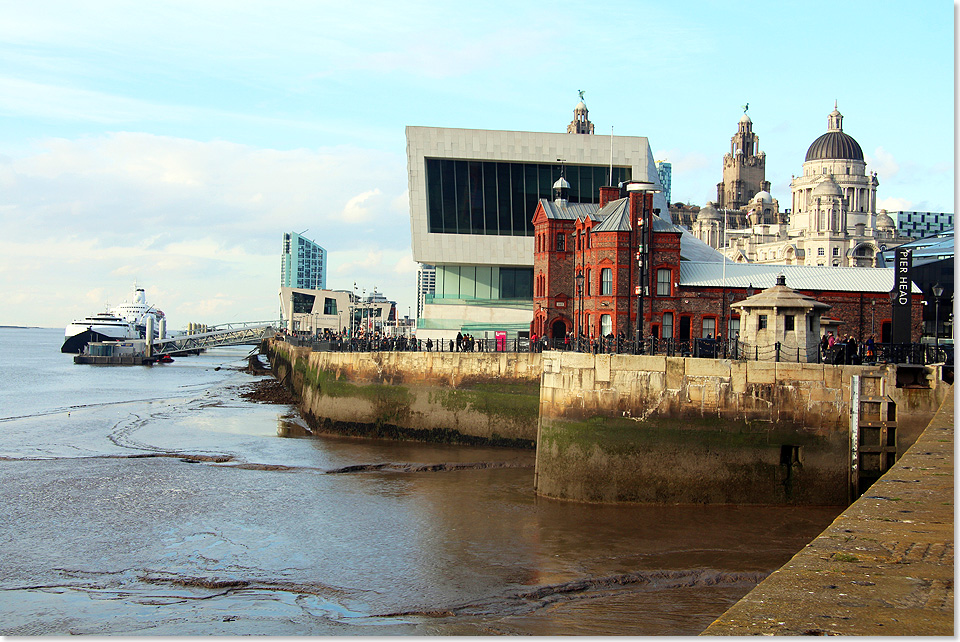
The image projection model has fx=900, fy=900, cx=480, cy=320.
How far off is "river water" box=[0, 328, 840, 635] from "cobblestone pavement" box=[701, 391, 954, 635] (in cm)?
526

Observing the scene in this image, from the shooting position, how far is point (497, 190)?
2635 inches

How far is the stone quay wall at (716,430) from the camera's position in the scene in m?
25.2

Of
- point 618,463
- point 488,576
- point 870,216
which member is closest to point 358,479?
point 618,463

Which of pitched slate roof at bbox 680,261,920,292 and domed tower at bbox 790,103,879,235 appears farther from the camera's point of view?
domed tower at bbox 790,103,879,235

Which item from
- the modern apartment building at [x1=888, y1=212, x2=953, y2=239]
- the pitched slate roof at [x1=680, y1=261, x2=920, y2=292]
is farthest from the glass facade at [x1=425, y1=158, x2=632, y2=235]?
the modern apartment building at [x1=888, y1=212, x2=953, y2=239]

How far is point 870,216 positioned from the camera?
168 meters

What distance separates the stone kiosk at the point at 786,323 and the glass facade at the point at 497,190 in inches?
1556

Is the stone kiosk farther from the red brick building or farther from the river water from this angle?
the red brick building

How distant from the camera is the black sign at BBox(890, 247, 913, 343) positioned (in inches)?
1248

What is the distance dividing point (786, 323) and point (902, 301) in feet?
27.4

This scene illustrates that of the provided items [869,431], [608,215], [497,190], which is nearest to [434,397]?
[608,215]

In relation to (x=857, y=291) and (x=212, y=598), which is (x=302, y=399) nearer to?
(x=857, y=291)

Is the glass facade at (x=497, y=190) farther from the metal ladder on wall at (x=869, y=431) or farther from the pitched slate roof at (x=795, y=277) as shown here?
the metal ladder on wall at (x=869, y=431)

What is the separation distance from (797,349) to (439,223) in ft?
144
